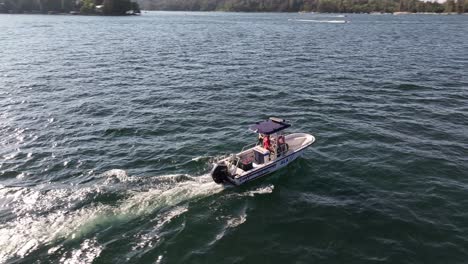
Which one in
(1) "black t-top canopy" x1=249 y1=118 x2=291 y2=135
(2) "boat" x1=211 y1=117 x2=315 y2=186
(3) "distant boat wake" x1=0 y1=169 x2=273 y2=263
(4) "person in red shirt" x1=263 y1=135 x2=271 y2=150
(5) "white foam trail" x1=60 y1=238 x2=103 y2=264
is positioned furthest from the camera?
(4) "person in red shirt" x1=263 y1=135 x2=271 y2=150

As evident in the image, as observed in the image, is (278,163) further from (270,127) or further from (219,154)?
(219,154)

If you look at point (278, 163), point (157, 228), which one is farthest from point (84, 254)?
point (278, 163)

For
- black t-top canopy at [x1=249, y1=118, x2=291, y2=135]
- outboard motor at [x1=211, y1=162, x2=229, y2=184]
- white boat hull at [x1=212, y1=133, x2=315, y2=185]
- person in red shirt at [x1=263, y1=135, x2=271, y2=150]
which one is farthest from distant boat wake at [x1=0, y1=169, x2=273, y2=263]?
black t-top canopy at [x1=249, y1=118, x2=291, y2=135]

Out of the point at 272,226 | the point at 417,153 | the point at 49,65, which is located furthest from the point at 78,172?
the point at 49,65

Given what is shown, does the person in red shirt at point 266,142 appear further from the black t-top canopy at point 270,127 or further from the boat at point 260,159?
the black t-top canopy at point 270,127

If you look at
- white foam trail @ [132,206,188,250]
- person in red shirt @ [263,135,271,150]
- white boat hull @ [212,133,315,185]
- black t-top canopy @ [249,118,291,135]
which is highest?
black t-top canopy @ [249,118,291,135]

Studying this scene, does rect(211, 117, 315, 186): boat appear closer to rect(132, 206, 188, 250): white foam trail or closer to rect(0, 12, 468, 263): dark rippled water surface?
rect(0, 12, 468, 263): dark rippled water surface

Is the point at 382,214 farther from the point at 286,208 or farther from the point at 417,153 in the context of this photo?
the point at 417,153

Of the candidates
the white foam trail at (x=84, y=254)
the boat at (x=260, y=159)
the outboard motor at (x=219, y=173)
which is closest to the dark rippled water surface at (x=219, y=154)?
the white foam trail at (x=84, y=254)
